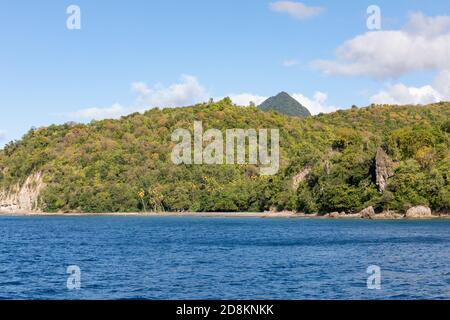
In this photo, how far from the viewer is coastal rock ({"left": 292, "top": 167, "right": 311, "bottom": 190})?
618ft

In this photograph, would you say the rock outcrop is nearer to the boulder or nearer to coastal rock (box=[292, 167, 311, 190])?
the boulder

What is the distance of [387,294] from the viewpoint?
1433 inches

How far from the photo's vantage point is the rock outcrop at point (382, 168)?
5965 inches

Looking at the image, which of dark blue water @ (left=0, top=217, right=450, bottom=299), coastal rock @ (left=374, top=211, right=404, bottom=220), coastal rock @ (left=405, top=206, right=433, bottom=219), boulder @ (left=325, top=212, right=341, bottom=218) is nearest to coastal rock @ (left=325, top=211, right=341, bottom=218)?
boulder @ (left=325, top=212, right=341, bottom=218)

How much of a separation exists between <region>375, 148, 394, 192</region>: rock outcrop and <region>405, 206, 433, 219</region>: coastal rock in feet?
34.0

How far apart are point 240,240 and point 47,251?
26437mm

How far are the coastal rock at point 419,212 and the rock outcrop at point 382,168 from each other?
10352 mm

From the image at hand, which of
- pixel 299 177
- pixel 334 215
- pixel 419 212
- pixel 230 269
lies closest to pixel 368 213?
pixel 419 212

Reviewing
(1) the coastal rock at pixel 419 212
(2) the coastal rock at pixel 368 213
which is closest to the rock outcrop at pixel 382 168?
(2) the coastal rock at pixel 368 213

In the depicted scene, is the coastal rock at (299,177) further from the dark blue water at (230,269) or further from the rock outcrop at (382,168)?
the dark blue water at (230,269)

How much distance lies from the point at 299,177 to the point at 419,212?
176 feet
